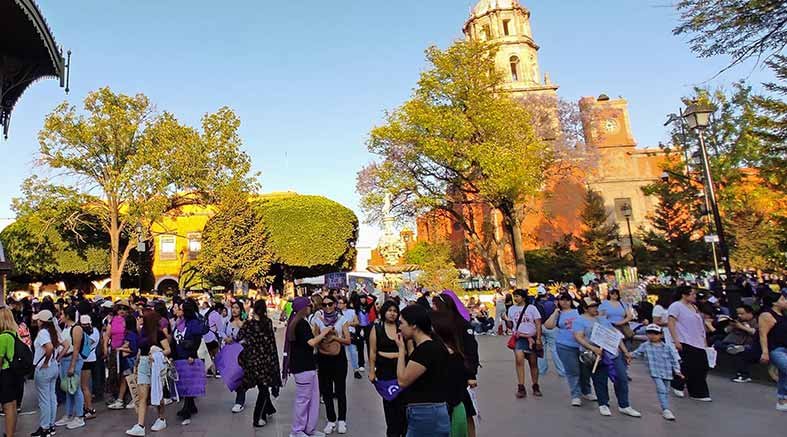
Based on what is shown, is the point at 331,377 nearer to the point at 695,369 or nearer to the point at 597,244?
the point at 695,369

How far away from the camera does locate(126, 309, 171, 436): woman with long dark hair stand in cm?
604

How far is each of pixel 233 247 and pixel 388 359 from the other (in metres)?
32.7

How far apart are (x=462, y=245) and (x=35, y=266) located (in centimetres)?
3630

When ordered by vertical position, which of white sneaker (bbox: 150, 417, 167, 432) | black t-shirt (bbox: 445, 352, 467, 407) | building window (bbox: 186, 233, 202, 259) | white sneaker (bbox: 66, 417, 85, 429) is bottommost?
white sneaker (bbox: 150, 417, 167, 432)

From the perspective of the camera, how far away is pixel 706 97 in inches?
1087

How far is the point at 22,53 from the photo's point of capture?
17.2m

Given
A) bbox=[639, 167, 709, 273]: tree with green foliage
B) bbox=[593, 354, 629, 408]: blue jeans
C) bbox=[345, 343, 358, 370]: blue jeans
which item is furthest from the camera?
bbox=[639, 167, 709, 273]: tree with green foliage

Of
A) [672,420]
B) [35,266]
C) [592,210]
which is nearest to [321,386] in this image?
[672,420]

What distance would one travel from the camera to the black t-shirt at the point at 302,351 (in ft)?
17.8

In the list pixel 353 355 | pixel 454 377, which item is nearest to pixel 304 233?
pixel 353 355


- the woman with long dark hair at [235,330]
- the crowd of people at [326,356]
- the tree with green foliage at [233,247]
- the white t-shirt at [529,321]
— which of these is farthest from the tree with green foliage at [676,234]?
the woman with long dark hair at [235,330]

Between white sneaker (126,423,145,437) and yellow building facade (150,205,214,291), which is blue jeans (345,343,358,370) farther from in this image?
yellow building facade (150,205,214,291)

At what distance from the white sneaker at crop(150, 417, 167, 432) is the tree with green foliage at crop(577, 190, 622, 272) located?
33782mm

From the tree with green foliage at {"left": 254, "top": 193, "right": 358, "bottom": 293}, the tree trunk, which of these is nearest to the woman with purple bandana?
the tree trunk
